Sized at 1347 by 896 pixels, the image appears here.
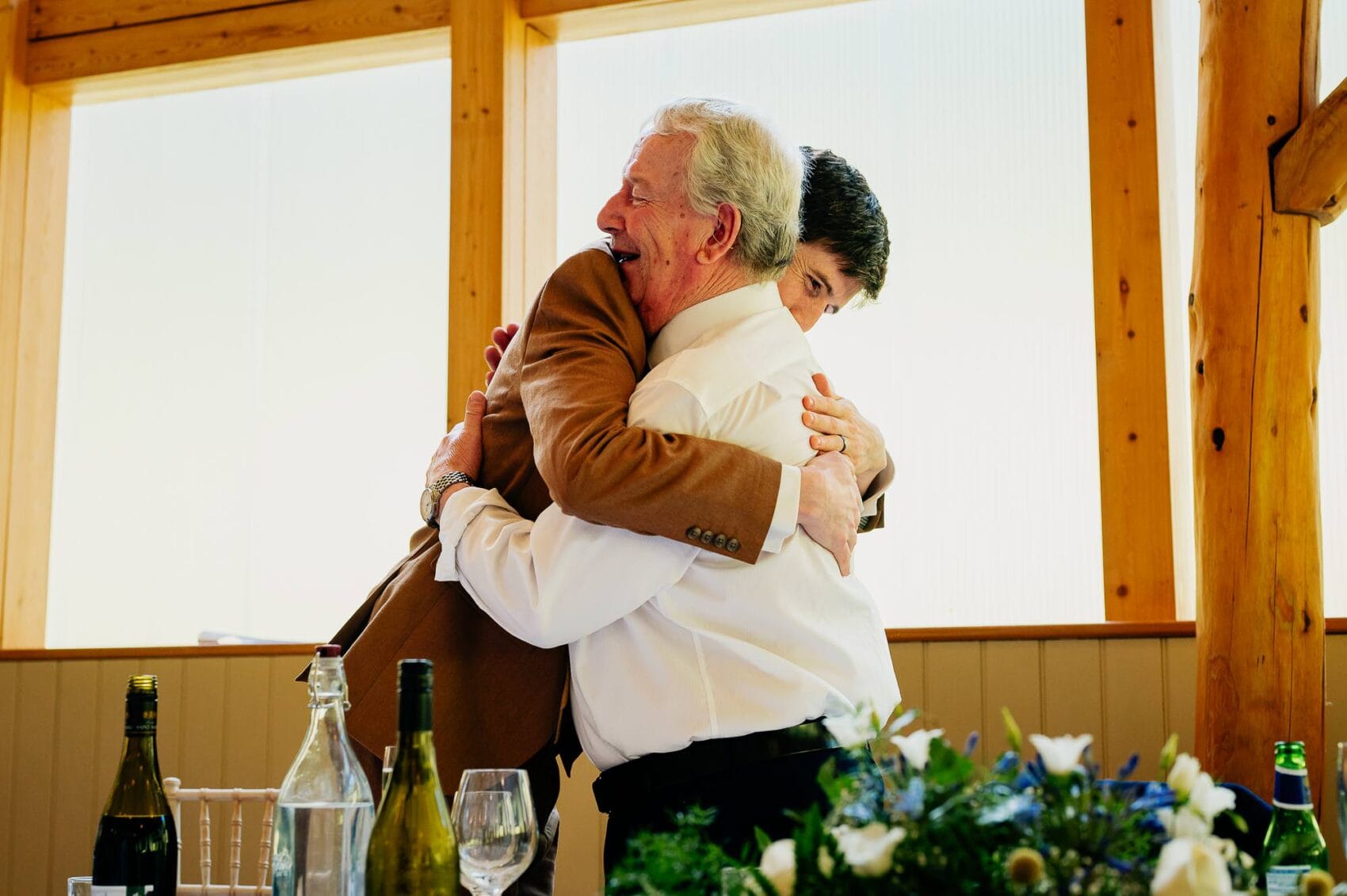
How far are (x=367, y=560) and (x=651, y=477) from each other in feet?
7.47

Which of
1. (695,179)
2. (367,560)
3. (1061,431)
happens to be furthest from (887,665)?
(367,560)

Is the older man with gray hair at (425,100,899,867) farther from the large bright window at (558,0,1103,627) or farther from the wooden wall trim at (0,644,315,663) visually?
the wooden wall trim at (0,644,315,663)

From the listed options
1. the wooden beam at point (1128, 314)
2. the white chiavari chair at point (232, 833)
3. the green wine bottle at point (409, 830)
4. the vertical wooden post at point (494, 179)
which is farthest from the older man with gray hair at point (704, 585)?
the vertical wooden post at point (494, 179)

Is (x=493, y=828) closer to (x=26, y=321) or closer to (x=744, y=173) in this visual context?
(x=744, y=173)

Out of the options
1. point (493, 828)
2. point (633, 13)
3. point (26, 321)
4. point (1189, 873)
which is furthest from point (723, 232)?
point (26, 321)

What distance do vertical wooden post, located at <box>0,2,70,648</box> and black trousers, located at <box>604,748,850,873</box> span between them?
112 inches

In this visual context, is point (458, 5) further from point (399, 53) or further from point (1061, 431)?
point (1061, 431)

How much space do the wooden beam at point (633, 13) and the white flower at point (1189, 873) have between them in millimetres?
3051

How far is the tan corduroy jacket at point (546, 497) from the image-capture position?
4.76ft

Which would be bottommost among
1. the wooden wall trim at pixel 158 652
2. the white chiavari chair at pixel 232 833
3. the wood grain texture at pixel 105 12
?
the white chiavari chair at pixel 232 833

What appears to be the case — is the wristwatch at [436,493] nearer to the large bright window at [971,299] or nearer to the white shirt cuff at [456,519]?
the white shirt cuff at [456,519]

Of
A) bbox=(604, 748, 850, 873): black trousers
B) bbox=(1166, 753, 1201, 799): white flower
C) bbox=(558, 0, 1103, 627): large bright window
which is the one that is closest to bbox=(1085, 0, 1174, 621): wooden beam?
bbox=(558, 0, 1103, 627): large bright window

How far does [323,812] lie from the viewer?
1.12m

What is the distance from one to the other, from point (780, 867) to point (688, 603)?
85cm
